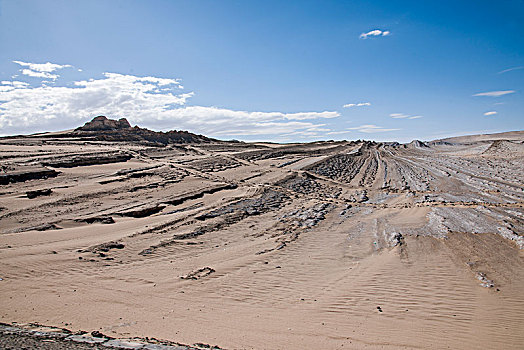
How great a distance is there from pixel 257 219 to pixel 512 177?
1692 centimetres

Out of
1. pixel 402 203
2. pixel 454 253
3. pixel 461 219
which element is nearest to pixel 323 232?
pixel 454 253

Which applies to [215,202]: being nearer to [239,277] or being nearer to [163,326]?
[239,277]

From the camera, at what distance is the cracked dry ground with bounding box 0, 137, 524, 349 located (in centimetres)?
457

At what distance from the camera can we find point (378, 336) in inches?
171

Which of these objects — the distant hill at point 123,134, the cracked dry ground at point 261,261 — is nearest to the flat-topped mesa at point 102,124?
the distant hill at point 123,134

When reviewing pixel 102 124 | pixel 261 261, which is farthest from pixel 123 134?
pixel 261 261

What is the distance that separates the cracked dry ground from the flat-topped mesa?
875 inches

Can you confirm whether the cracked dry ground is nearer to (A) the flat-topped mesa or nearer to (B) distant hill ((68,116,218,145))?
(B) distant hill ((68,116,218,145))

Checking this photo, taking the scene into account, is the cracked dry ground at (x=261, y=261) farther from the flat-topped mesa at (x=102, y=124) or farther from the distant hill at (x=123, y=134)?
the flat-topped mesa at (x=102, y=124)

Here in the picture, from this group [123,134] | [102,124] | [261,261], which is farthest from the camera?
[102,124]

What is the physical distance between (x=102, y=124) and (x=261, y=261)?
36.7 meters

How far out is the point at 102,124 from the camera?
37.4m

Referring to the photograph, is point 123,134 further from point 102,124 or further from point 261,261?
point 261,261

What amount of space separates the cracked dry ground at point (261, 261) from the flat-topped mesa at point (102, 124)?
22236mm
